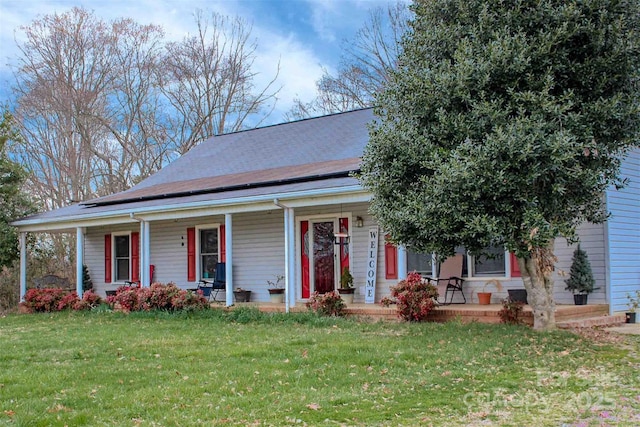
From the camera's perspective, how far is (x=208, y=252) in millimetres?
15758

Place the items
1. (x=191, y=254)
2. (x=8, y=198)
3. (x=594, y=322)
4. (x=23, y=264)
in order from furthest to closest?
(x=8, y=198), (x=23, y=264), (x=191, y=254), (x=594, y=322)

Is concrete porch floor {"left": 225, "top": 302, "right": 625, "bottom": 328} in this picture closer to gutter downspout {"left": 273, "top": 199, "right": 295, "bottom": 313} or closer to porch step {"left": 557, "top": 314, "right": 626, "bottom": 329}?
porch step {"left": 557, "top": 314, "right": 626, "bottom": 329}

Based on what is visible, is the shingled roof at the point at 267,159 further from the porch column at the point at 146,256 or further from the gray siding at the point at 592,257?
the gray siding at the point at 592,257

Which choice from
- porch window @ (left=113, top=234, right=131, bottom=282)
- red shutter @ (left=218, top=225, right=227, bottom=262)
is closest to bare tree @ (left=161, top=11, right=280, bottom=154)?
porch window @ (left=113, top=234, right=131, bottom=282)

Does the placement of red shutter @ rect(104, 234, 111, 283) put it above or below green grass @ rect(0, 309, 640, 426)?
above

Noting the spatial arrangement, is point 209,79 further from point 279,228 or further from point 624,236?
point 624,236

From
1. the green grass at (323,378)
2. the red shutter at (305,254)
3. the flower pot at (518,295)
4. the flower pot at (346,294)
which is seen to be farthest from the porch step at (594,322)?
the red shutter at (305,254)

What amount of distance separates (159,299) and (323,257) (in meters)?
3.57

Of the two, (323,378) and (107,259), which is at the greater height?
(107,259)

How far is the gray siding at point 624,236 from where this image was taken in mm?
10797

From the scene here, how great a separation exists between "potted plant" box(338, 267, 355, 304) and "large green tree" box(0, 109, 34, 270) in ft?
32.2

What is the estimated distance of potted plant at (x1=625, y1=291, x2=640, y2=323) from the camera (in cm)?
1098

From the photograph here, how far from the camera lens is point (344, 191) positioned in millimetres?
11195

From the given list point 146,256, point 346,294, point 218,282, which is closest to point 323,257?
point 346,294
